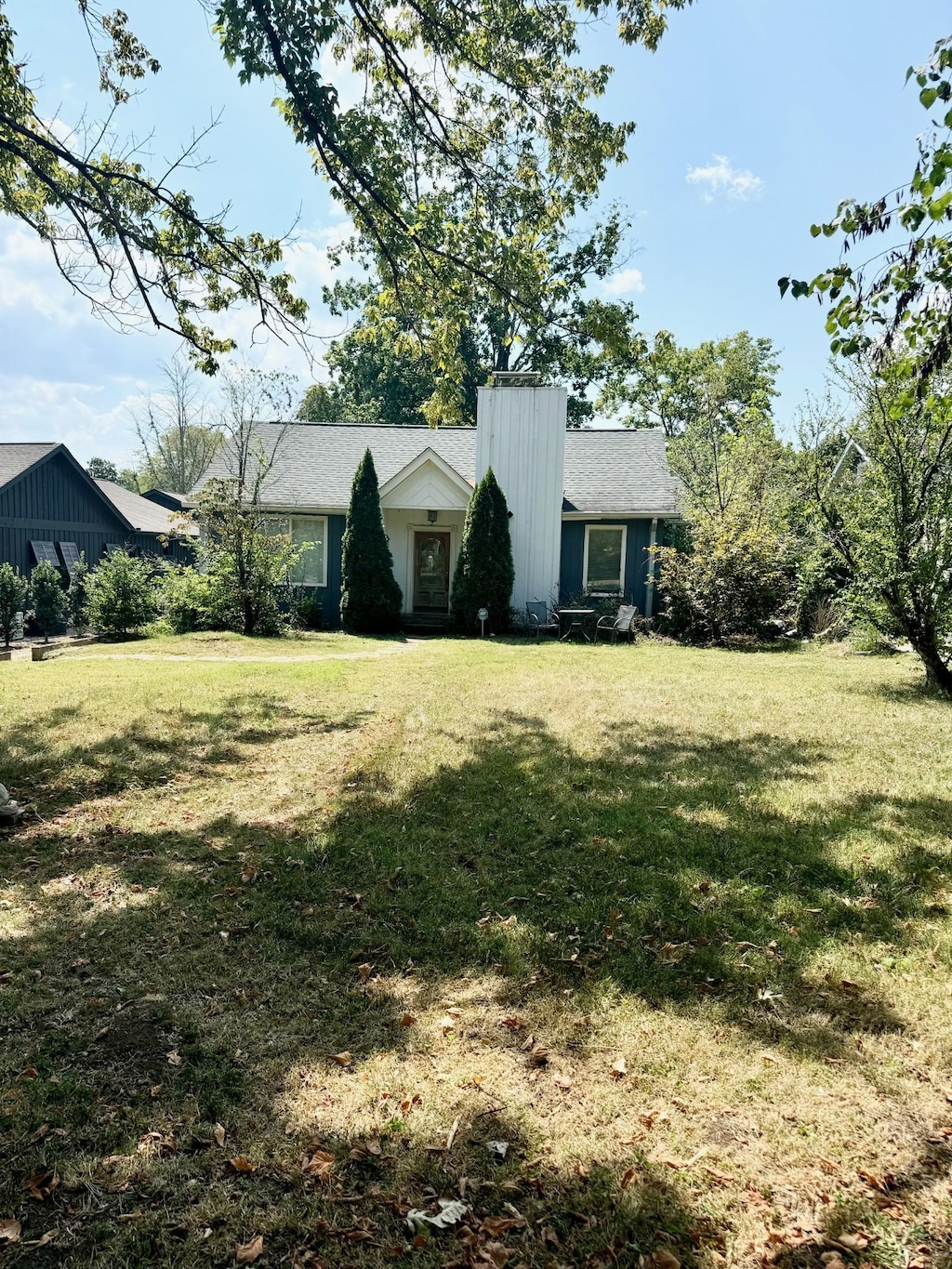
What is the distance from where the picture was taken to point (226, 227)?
8.02 metres

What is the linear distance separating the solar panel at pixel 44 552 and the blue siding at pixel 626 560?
48.8 feet

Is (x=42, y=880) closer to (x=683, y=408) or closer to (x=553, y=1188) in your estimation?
(x=553, y=1188)

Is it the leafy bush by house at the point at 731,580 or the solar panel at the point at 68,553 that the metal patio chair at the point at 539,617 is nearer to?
the leafy bush by house at the point at 731,580

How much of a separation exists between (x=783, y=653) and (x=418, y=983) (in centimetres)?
1191

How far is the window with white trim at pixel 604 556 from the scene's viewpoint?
17172 millimetres

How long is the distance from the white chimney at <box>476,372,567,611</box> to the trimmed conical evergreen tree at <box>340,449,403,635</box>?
2.92 m

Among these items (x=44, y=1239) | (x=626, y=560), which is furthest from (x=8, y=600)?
(x=44, y=1239)

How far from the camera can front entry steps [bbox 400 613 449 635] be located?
16719 millimetres

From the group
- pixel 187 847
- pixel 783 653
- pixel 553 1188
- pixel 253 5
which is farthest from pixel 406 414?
pixel 553 1188

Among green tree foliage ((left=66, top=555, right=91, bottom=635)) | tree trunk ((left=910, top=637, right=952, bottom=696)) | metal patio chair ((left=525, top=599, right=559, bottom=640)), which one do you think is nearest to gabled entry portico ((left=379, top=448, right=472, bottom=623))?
metal patio chair ((left=525, top=599, right=559, bottom=640))

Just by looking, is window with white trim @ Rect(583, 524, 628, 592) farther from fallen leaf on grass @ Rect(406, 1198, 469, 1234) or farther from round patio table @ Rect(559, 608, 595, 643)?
fallen leaf on grass @ Rect(406, 1198, 469, 1234)

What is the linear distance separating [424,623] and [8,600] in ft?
28.2

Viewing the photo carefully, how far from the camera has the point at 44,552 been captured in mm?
21172

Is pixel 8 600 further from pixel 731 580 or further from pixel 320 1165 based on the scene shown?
pixel 320 1165
